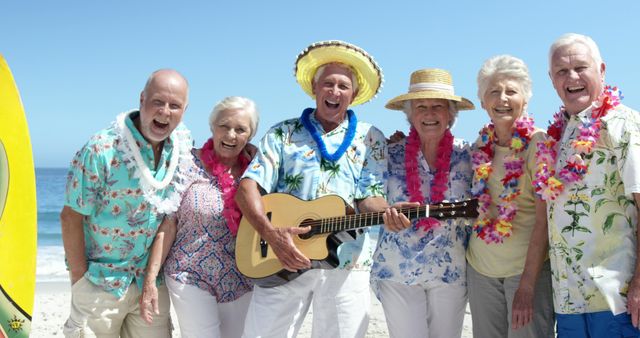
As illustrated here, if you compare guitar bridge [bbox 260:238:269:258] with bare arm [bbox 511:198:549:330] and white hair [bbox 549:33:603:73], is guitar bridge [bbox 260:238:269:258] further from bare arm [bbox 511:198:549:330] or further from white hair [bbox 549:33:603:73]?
white hair [bbox 549:33:603:73]

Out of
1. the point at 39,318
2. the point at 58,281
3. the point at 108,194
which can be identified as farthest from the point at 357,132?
the point at 58,281

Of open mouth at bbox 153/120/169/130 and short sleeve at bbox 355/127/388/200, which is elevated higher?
open mouth at bbox 153/120/169/130

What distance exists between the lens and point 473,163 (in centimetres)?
346

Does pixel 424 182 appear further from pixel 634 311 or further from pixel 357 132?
pixel 634 311

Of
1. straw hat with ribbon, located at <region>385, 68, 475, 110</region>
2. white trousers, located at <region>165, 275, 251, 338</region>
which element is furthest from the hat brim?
white trousers, located at <region>165, 275, 251, 338</region>

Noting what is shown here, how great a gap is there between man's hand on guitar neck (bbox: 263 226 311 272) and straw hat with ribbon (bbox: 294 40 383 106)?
1.03 metres

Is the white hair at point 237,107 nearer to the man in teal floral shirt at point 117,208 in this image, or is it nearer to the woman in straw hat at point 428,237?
the man in teal floral shirt at point 117,208

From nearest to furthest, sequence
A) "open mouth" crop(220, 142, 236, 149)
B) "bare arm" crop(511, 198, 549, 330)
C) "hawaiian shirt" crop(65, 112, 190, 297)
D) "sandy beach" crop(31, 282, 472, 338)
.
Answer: "bare arm" crop(511, 198, 549, 330), "hawaiian shirt" crop(65, 112, 190, 297), "open mouth" crop(220, 142, 236, 149), "sandy beach" crop(31, 282, 472, 338)

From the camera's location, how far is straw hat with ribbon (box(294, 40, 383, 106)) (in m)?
3.63

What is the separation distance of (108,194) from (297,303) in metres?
1.31

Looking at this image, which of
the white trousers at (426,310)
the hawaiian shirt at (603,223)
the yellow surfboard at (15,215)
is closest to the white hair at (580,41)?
the hawaiian shirt at (603,223)

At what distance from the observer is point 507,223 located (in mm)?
3203

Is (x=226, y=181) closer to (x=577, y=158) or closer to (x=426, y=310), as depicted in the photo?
(x=426, y=310)

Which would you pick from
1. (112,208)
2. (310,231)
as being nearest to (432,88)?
(310,231)
